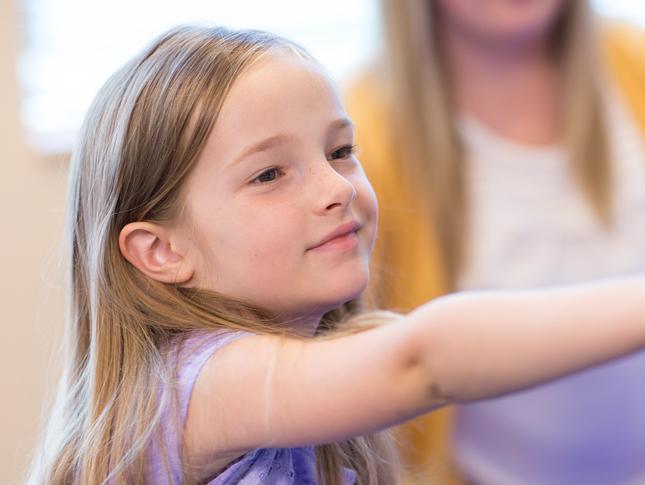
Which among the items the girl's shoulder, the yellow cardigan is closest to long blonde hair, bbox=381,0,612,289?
the yellow cardigan

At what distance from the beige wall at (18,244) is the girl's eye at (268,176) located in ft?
3.03

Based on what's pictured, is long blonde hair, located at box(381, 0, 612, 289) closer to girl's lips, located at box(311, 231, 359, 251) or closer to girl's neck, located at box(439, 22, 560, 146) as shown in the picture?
girl's neck, located at box(439, 22, 560, 146)

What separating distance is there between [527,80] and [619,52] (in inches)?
5.4

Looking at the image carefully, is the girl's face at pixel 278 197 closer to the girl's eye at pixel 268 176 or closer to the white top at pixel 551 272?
the girl's eye at pixel 268 176

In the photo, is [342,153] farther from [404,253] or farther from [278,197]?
[404,253]

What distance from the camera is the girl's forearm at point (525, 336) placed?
1.97 feet

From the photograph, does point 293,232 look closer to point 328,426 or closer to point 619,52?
point 328,426

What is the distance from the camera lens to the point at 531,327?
0.60m

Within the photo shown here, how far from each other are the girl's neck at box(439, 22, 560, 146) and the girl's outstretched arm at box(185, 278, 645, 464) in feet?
2.45

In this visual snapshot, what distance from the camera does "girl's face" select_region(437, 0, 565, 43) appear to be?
127 centimetres

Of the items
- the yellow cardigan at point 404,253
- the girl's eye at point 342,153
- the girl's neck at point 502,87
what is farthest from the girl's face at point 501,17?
the girl's eye at point 342,153

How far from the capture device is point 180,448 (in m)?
0.72

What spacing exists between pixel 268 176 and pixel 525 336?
24 centimetres


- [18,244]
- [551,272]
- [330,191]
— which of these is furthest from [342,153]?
[18,244]
